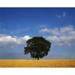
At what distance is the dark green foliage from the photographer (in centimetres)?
180

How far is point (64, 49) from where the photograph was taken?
1.80 metres

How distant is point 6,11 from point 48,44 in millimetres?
537

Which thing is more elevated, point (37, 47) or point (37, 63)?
point (37, 47)

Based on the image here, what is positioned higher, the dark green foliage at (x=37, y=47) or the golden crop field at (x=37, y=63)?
the dark green foliage at (x=37, y=47)

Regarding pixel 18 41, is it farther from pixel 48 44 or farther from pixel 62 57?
pixel 62 57

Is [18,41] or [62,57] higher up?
[18,41]

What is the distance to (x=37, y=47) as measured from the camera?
1.81 meters

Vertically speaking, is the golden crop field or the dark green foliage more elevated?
the dark green foliage

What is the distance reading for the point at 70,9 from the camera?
1832 millimetres

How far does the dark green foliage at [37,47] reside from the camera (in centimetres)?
180
